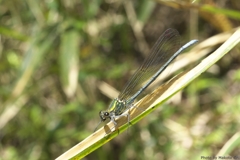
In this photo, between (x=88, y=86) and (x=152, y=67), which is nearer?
(x=152, y=67)

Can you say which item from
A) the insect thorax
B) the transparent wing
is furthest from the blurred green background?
the insect thorax

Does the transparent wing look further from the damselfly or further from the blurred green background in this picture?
the blurred green background

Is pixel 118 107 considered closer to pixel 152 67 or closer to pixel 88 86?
pixel 152 67

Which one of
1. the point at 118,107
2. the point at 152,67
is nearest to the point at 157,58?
the point at 152,67

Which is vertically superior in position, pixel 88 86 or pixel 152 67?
pixel 88 86

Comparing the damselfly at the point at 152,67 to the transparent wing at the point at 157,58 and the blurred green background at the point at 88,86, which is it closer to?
the transparent wing at the point at 157,58
